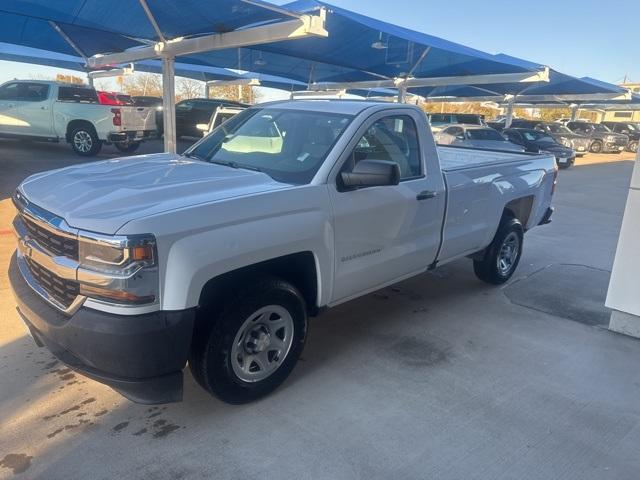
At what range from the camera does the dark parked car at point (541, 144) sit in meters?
19.5

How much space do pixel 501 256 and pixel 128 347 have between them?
175 inches

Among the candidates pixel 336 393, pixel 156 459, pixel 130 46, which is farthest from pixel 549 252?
pixel 130 46

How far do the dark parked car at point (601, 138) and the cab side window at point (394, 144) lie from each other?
28.5 m

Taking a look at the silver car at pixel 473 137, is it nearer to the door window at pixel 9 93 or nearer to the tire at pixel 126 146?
the tire at pixel 126 146

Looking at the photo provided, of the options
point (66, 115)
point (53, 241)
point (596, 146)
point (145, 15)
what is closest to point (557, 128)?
point (596, 146)

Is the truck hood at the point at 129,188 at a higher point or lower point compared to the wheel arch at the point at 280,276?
higher

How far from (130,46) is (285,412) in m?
15.2

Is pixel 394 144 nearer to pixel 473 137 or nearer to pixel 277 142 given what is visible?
pixel 277 142

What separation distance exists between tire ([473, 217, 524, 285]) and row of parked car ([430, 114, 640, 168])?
2.43m

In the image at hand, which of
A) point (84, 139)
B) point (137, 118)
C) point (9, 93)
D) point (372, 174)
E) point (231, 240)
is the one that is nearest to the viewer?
point (231, 240)

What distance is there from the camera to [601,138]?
29.7 meters

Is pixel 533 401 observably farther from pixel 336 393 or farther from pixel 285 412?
pixel 285 412

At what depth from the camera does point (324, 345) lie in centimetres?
409

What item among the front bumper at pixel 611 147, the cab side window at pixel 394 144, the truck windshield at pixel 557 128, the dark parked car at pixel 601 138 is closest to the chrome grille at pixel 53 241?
the cab side window at pixel 394 144
